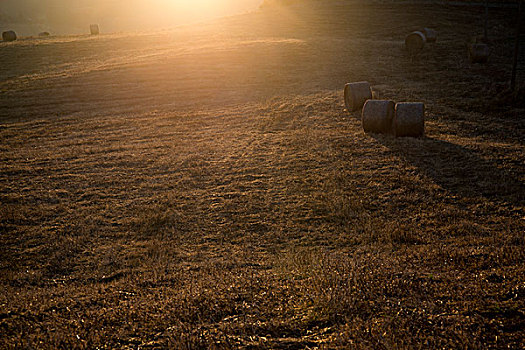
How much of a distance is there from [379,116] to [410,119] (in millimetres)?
866

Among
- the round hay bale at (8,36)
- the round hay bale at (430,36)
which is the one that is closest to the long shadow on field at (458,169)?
the round hay bale at (430,36)

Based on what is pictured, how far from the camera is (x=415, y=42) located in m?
22.0

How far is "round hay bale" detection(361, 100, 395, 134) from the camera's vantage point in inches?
398

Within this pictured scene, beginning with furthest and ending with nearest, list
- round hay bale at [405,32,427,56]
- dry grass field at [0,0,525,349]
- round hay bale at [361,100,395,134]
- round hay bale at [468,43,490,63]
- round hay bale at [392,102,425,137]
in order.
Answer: round hay bale at [405,32,427,56] → round hay bale at [468,43,490,63] → round hay bale at [361,100,395,134] → round hay bale at [392,102,425,137] → dry grass field at [0,0,525,349]

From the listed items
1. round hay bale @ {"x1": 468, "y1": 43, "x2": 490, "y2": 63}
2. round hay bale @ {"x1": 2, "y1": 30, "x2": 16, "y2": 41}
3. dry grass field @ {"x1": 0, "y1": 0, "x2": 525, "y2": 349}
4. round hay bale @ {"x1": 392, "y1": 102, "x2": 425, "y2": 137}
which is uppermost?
round hay bale @ {"x1": 2, "y1": 30, "x2": 16, "y2": 41}

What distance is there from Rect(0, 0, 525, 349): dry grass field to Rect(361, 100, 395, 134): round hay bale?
0.46 metres

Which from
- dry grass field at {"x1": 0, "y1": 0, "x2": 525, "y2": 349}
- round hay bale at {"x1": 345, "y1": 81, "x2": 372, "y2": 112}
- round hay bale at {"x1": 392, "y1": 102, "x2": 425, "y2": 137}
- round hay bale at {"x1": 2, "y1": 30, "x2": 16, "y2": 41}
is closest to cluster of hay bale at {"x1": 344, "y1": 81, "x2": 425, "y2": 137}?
round hay bale at {"x1": 392, "y1": 102, "x2": 425, "y2": 137}

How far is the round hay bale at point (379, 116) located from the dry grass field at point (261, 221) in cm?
46

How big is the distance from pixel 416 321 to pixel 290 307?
137 centimetres

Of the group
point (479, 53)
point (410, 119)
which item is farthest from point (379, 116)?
point (479, 53)

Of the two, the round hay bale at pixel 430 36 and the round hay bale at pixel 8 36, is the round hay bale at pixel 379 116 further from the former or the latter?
the round hay bale at pixel 8 36

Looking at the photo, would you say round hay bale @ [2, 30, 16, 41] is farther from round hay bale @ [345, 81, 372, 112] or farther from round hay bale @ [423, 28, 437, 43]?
round hay bale @ [423, 28, 437, 43]

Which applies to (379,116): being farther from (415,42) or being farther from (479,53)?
(415,42)

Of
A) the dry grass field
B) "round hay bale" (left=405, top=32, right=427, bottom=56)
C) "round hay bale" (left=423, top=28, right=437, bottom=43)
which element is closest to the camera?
the dry grass field
